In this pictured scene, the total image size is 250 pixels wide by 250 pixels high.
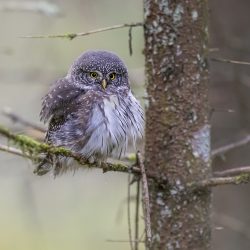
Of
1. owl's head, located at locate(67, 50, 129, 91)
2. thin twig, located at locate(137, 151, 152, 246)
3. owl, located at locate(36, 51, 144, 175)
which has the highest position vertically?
owl's head, located at locate(67, 50, 129, 91)

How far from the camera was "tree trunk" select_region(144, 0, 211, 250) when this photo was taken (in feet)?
→ 10.1

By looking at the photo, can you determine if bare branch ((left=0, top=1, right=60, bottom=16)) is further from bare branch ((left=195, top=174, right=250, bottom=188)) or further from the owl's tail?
bare branch ((left=195, top=174, right=250, bottom=188))

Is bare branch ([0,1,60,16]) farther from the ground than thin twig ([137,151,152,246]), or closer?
farther from the ground

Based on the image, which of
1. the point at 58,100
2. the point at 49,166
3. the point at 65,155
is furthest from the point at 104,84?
the point at 65,155

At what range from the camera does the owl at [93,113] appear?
3246 millimetres

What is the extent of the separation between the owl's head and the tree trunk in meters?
0.48

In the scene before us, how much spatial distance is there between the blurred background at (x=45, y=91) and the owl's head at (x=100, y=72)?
54 cm

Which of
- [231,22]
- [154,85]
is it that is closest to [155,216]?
[154,85]

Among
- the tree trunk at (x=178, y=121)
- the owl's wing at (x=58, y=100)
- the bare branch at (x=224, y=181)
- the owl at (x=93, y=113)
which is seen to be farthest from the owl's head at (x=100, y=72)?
the bare branch at (x=224, y=181)

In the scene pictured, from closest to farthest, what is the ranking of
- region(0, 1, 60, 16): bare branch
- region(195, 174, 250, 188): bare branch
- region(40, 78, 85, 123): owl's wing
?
region(195, 174, 250, 188): bare branch
region(40, 78, 85, 123): owl's wing
region(0, 1, 60, 16): bare branch

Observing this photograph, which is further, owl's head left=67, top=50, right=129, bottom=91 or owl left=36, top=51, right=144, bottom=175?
owl's head left=67, top=50, right=129, bottom=91

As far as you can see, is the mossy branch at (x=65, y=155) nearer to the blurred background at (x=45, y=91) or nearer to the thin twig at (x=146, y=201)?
the thin twig at (x=146, y=201)

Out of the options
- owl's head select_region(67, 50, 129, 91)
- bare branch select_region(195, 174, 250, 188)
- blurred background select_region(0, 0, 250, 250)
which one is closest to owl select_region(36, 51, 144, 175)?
owl's head select_region(67, 50, 129, 91)

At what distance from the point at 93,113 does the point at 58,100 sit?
9.9 inches
